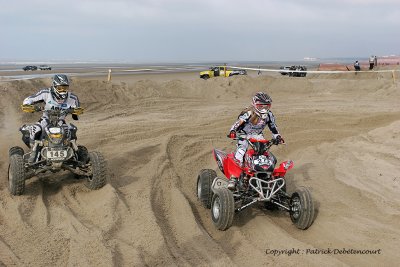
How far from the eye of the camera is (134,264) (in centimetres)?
477

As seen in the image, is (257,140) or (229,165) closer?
(257,140)

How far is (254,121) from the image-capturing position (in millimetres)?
6957

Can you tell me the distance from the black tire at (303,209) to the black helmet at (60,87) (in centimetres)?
390

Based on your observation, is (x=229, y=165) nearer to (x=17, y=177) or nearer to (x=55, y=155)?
(x=55, y=155)

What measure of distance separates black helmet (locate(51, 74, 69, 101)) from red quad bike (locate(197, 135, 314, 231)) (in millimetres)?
2689

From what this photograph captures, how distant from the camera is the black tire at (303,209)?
232 inches

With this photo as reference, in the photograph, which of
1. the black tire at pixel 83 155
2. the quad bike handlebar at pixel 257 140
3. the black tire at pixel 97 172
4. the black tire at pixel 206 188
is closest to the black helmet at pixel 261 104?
the quad bike handlebar at pixel 257 140

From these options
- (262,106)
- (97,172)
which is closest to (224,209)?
(262,106)

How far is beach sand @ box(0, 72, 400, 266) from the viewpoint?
203 inches

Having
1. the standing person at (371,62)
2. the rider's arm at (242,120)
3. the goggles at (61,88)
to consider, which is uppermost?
the goggles at (61,88)

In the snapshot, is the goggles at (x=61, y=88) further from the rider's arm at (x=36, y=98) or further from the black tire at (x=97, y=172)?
the black tire at (x=97, y=172)

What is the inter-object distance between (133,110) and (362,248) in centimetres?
1140

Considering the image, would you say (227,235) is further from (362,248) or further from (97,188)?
(97,188)

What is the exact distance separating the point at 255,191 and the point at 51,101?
3569mm
